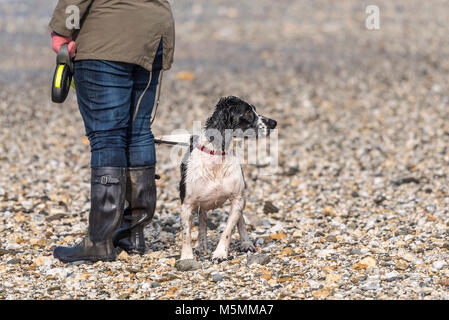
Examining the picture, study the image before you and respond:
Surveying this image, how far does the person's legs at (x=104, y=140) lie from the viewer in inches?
200

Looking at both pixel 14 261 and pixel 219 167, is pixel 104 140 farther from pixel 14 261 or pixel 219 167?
pixel 14 261

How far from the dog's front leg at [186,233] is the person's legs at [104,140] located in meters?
0.56

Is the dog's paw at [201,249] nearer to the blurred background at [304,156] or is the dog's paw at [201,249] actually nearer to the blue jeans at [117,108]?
the blurred background at [304,156]

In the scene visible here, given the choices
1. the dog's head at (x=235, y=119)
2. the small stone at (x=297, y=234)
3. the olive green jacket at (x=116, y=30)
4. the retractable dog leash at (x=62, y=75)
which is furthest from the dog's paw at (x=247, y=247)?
the retractable dog leash at (x=62, y=75)

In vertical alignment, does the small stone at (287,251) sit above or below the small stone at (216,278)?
above

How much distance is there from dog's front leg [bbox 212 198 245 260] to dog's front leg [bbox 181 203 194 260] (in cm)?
22

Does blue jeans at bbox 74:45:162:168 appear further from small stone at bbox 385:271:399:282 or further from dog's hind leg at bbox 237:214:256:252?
small stone at bbox 385:271:399:282

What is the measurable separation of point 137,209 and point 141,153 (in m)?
0.51

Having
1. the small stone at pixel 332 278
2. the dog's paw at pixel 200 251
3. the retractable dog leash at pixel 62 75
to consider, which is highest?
the retractable dog leash at pixel 62 75

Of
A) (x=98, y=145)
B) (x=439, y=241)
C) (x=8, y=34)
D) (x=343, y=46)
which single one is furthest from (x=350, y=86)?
(x=8, y=34)

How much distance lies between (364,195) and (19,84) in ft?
34.9

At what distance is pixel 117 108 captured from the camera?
5.16 meters

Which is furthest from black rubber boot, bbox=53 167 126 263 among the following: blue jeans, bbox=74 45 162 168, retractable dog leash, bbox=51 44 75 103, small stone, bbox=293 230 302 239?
small stone, bbox=293 230 302 239

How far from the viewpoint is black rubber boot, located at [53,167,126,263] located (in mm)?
5262
